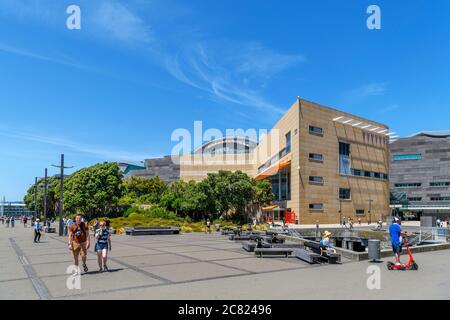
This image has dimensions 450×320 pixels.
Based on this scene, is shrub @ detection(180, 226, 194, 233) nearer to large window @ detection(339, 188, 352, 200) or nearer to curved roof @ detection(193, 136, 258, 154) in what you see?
large window @ detection(339, 188, 352, 200)

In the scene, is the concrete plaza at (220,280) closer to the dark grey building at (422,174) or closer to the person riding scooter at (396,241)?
the person riding scooter at (396,241)

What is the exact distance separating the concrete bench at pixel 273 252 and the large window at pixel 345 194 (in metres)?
51.9

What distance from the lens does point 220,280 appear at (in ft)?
34.0

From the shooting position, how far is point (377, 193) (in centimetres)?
7131

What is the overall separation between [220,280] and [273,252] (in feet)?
18.4

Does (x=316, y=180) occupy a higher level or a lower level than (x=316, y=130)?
lower

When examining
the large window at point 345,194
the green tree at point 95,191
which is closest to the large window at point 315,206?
the large window at point 345,194

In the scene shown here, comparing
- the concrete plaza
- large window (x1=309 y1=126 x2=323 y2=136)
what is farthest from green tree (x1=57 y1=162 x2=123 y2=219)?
the concrete plaza

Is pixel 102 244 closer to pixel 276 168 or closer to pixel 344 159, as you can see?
pixel 276 168

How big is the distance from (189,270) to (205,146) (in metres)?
114

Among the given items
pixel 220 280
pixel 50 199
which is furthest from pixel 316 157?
pixel 50 199
